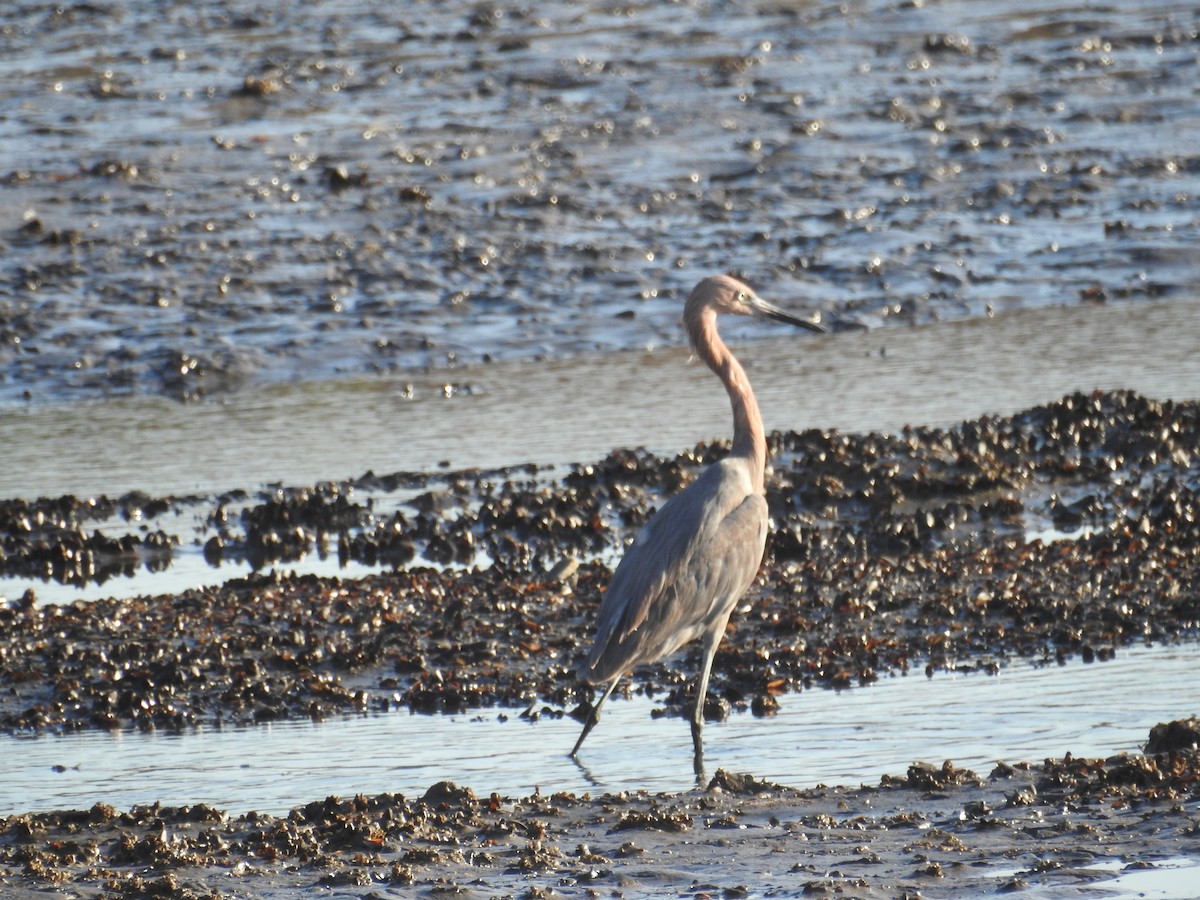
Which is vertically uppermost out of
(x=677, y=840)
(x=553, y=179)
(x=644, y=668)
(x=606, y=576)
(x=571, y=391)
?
(x=553, y=179)

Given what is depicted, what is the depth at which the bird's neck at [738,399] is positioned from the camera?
31.1 ft

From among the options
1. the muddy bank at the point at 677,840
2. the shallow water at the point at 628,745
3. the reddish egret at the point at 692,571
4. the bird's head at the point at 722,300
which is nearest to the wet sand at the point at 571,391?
the muddy bank at the point at 677,840

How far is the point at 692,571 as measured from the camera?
28.5 ft

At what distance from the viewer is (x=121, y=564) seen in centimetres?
1176

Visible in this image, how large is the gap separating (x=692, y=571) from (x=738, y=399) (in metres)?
1.22

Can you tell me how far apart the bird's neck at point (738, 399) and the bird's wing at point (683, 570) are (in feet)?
0.71

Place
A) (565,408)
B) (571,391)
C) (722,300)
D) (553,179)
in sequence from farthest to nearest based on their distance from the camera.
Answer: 1. (553,179)
2. (571,391)
3. (565,408)
4. (722,300)

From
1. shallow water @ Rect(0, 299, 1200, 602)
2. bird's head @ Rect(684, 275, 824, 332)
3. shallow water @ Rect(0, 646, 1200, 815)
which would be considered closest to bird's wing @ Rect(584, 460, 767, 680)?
shallow water @ Rect(0, 646, 1200, 815)

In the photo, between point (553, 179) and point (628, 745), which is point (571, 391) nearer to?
point (553, 179)

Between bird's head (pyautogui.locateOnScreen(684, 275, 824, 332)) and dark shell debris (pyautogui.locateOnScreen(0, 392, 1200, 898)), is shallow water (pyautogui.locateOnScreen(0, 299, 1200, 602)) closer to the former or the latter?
dark shell debris (pyautogui.locateOnScreen(0, 392, 1200, 898))

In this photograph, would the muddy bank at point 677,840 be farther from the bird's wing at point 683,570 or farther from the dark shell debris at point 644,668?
the bird's wing at point 683,570

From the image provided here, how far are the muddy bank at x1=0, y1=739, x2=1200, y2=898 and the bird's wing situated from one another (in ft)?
3.25

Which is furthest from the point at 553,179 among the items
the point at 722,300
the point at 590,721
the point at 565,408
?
the point at 590,721

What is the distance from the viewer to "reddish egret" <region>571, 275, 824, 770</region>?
837 cm
